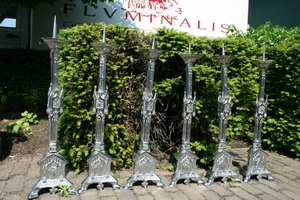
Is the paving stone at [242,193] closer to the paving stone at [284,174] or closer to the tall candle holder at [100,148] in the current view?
the paving stone at [284,174]

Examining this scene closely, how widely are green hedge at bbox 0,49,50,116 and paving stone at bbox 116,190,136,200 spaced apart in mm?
4356

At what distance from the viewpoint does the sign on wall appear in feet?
24.2

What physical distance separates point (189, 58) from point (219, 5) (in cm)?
632

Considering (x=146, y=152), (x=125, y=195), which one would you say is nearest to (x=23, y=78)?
(x=146, y=152)

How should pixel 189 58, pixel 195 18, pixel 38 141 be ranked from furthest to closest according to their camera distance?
pixel 195 18 → pixel 38 141 → pixel 189 58

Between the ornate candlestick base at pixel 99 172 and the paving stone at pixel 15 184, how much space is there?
868mm

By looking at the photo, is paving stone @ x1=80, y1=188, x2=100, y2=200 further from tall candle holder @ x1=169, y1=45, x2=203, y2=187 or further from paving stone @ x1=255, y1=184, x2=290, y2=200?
paving stone @ x1=255, y1=184, x2=290, y2=200

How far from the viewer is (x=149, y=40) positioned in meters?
3.90

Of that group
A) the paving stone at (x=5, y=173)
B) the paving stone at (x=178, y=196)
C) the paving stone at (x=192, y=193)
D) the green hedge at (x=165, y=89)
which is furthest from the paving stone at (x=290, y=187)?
the paving stone at (x=5, y=173)

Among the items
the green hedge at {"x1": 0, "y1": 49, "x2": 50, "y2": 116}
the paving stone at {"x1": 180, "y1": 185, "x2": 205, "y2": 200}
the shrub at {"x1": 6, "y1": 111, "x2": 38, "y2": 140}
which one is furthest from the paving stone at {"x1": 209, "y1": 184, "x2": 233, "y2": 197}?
the green hedge at {"x1": 0, "y1": 49, "x2": 50, "y2": 116}

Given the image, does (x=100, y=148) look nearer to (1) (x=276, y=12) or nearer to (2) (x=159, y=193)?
(2) (x=159, y=193)

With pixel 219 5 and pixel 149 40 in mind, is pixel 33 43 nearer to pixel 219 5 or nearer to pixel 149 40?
pixel 149 40

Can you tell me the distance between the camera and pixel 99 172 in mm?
3168

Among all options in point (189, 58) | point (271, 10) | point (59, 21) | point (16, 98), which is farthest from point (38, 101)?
point (271, 10)
